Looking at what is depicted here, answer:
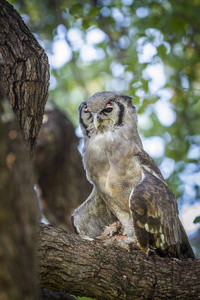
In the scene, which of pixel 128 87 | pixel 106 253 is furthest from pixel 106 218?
pixel 128 87

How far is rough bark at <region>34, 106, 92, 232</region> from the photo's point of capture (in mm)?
5922

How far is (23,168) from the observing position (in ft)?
5.16

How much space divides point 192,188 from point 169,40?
2.39 m

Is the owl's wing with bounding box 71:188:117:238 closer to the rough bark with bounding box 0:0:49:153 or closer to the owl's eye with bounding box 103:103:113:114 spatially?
the owl's eye with bounding box 103:103:113:114

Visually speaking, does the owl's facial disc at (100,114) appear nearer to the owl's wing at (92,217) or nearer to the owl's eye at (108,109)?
the owl's eye at (108,109)

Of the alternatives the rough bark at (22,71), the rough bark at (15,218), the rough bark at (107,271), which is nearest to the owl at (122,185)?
the rough bark at (107,271)

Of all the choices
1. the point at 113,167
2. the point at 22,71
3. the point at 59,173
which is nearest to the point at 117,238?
the point at 113,167

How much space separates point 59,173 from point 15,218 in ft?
15.2

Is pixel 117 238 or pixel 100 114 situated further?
pixel 100 114

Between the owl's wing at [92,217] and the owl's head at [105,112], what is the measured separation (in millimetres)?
843

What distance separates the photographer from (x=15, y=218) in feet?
4.83

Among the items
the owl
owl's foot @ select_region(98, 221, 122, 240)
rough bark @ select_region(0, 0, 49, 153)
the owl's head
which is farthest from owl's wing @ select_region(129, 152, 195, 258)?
rough bark @ select_region(0, 0, 49, 153)

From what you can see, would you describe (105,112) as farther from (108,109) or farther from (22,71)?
(22,71)

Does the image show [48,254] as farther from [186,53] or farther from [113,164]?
[186,53]
